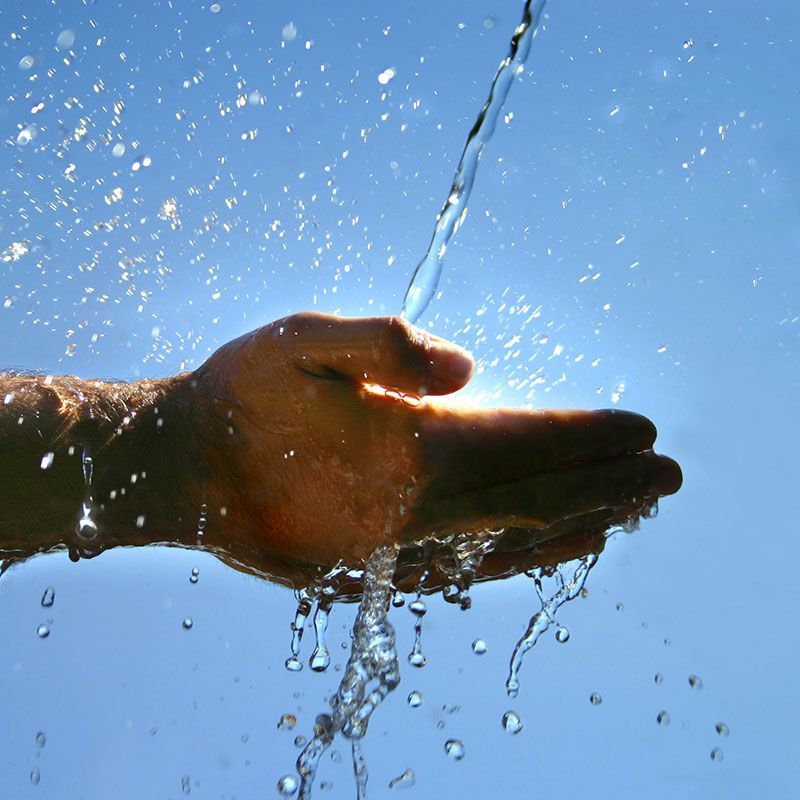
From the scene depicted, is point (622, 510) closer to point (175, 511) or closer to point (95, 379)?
point (175, 511)

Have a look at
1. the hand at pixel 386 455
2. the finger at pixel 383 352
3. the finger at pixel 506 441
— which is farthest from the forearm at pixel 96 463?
the finger at pixel 506 441

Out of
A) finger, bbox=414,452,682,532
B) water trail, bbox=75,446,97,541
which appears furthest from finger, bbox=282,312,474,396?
water trail, bbox=75,446,97,541

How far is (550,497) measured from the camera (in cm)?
254

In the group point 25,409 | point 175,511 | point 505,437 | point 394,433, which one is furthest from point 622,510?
point 25,409

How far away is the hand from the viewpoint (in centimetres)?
240

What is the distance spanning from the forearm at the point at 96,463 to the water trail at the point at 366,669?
63 centimetres

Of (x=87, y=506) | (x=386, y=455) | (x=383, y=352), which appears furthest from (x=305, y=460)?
(x=87, y=506)

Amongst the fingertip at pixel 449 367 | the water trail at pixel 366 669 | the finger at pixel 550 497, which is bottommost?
the water trail at pixel 366 669

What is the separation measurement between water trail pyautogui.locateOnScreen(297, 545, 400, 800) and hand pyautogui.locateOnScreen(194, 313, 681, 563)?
0.20m

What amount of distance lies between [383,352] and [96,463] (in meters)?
1.03

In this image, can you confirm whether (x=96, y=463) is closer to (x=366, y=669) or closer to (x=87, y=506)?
(x=87, y=506)

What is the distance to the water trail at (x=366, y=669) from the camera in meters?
2.84

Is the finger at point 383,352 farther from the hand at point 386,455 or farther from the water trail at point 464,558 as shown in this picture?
the water trail at point 464,558

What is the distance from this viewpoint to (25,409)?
2578mm
